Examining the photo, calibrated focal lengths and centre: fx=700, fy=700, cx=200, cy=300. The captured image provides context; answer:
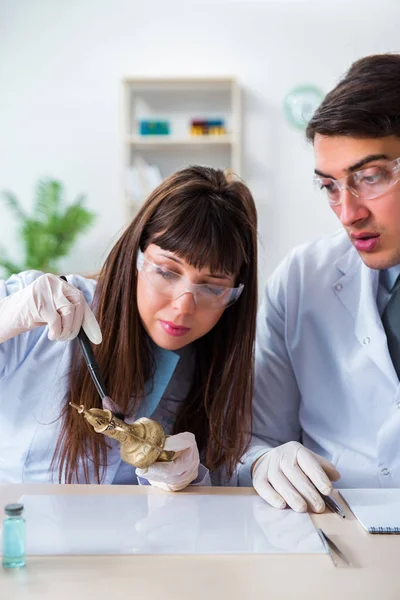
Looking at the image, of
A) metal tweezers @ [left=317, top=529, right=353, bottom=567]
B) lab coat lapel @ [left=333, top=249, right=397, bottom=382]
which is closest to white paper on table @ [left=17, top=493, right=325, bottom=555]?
metal tweezers @ [left=317, top=529, right=353, bottom=567]

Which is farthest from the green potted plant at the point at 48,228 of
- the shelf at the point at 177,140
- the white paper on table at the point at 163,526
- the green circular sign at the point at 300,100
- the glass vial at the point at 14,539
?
the glass vial at the point at 14,539

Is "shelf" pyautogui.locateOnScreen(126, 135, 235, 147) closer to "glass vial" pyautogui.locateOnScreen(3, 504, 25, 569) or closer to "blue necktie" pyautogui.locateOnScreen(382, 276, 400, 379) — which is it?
"blue necktie" pyautogui.locateOnScreen(382, 276, 400, 379)

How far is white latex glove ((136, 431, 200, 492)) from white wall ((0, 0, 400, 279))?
3.78m

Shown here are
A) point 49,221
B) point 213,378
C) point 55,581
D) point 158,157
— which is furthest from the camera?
point 158,157

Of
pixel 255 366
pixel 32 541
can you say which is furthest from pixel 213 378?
pixel 32 541

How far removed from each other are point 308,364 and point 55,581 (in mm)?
1148

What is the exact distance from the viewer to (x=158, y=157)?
5.29 m

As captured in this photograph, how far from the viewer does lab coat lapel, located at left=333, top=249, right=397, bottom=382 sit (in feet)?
6.19

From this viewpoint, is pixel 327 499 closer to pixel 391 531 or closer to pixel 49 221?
pixel 391 531

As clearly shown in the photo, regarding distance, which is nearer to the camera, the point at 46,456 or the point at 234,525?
the point at 234,525

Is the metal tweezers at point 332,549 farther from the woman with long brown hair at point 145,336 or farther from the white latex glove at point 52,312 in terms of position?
the white latex glove at point 52,312

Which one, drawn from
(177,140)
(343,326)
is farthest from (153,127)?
(343,326)

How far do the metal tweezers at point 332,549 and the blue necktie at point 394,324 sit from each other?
28.8 inches

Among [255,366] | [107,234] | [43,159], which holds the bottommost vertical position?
[255,366]
